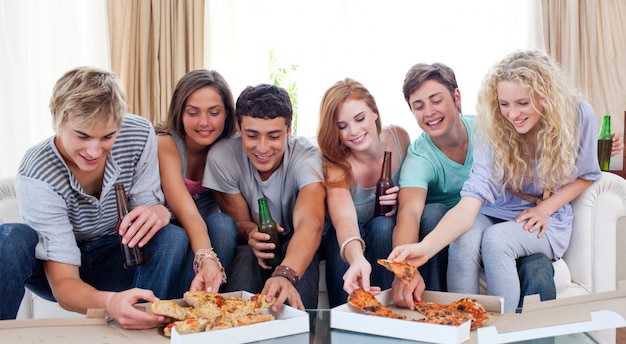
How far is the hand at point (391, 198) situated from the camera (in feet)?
7.63

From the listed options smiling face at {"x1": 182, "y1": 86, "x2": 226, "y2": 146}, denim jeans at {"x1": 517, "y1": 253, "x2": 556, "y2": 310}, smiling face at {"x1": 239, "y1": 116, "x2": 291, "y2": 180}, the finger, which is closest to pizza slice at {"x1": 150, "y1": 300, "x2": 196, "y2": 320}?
smiling face at {"x1": 239, "y1": 116, "x2": 291, "y2": 180}

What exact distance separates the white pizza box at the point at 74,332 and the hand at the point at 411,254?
0.71 meters

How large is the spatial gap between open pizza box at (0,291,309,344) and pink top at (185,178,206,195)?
93 centimetres

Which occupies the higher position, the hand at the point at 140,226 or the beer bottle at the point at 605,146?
the beer bottle at the point at 605,146

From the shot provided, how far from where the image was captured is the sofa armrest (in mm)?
2230

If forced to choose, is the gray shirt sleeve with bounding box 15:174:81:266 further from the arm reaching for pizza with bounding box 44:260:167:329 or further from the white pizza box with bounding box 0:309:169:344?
the white pizza box with bounding box 0:309:169:344

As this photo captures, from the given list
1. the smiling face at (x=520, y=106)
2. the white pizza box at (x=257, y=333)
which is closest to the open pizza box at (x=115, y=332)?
the white pizza box at (x=257, y=333)

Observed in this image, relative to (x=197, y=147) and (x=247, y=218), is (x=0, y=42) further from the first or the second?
(x=247, y=218)

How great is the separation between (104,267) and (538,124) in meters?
1.48

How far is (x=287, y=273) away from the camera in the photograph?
6.30 feet

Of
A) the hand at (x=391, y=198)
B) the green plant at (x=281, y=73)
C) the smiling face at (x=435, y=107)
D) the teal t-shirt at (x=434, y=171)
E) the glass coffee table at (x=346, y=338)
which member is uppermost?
the green plant at (x=281, y=73)

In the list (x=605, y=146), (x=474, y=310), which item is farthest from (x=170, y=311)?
(x=605, y=146)

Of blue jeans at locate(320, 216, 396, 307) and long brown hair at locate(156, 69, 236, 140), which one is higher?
long brown hair at locate(156, 69, 236, 140)

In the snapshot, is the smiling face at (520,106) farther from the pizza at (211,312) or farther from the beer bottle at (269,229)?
the pizza at (211,312)
